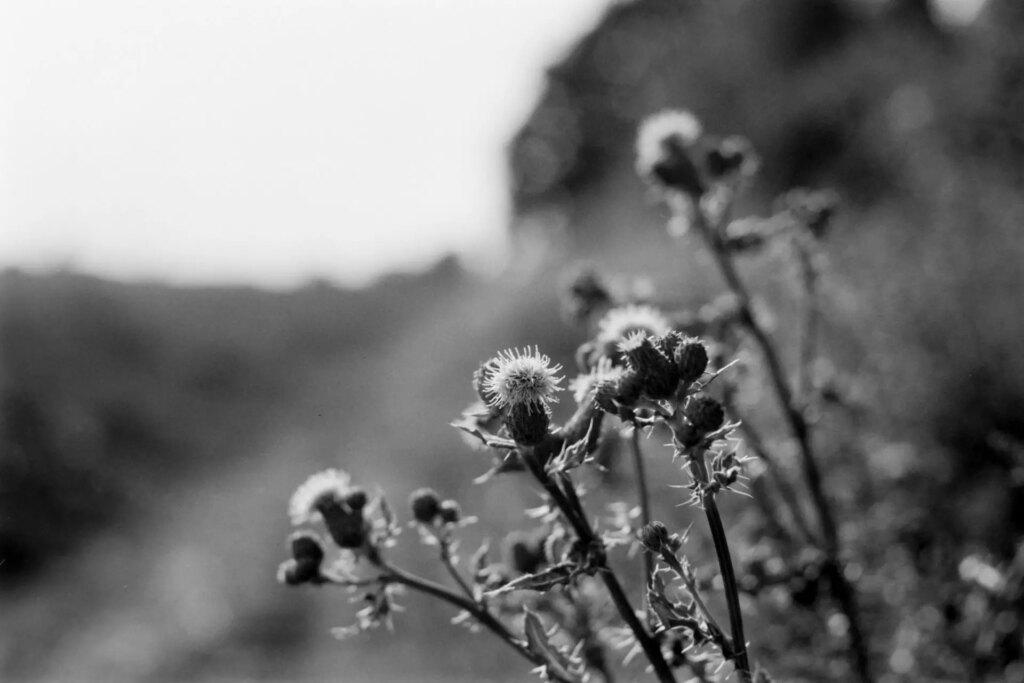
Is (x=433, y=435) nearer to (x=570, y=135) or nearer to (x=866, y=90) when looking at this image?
(x=866, y=90)

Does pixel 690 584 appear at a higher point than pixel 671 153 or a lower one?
lower

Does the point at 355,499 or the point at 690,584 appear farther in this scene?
the point at 355,499

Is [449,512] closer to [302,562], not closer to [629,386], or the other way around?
[302,562]

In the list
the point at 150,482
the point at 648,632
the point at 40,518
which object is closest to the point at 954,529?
the point at 648,632

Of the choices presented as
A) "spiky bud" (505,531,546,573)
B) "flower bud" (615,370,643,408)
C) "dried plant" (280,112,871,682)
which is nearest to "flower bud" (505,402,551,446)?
"dried plant" (280,112,871,682)

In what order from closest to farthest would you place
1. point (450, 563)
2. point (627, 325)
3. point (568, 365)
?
point (450, 563)
point (627, 325)
point (568, 365)

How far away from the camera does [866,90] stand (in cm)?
1592

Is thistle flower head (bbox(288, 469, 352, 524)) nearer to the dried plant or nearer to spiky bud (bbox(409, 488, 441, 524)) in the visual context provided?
the dried plant

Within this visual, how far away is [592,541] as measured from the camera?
1.55 meters

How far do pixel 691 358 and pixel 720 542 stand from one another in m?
0.30

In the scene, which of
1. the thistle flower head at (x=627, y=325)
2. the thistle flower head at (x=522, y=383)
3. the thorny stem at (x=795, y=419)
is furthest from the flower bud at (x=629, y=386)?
the thorny stem at (x=795, y=419)

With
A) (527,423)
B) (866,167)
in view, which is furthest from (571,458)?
(866,167)

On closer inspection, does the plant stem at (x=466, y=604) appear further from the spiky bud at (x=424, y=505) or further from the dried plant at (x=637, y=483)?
the spiky bud at (x=424, y=505)

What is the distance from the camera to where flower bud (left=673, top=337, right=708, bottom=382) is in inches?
57.4
